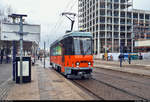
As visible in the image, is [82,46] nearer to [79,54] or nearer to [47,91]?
[79,54]

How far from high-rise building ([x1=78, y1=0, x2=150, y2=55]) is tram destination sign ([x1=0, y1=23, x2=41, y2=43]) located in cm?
6239

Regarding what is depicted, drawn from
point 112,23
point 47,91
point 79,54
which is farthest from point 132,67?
point 112,23

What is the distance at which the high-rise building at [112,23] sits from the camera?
73.4 m

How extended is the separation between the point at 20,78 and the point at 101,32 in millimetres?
67027

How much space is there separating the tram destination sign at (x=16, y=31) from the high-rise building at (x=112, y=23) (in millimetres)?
62386

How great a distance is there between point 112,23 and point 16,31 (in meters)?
69.2

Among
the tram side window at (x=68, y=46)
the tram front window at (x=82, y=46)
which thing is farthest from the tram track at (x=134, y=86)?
the tram side window at (x=68, y=46)

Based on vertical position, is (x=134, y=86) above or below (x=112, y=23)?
below

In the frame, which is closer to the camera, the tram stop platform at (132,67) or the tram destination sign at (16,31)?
the tram destination sign at (16,31)

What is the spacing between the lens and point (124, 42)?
77.4m

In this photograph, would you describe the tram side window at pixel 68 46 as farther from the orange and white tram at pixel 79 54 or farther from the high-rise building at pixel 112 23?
the high-rise building at pixel 112 23

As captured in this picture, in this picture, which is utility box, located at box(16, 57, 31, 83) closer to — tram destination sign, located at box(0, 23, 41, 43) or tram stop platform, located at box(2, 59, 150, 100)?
tram stop platform, located at box(2, 59, 150, 100)

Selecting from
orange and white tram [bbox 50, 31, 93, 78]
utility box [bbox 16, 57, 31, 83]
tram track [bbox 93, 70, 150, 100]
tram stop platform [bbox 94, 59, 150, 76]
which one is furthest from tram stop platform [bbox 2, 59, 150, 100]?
tram stop platform [bbox 94, 59, 150, 76]

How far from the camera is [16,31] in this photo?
9508mm
